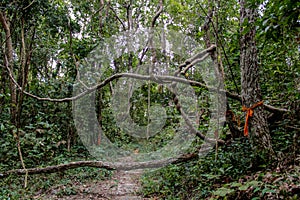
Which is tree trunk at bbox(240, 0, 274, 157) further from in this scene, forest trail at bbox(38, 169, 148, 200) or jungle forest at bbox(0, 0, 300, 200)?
forest trail at bbox(38, 169, 148, 200)

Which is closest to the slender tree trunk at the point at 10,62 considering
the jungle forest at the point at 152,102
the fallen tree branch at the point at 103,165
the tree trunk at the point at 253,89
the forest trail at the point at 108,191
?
the jungle forest at the point at 152,102

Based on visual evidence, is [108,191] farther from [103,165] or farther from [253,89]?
[253,89]

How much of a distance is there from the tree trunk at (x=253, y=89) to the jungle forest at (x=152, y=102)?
13 millimetres

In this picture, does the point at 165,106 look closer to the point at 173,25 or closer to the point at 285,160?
the point at 173,25

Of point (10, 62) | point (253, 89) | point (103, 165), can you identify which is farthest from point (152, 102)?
point (253, 89)

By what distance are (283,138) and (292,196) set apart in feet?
4.83

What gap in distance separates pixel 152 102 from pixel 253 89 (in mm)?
8363

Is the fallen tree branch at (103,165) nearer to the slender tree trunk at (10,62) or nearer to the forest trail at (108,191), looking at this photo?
the forest trail at (108,191)

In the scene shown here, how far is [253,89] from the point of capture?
3355 mm

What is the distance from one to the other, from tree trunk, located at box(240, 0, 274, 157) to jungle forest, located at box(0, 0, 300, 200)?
0.01m

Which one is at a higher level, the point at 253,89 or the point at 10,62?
the point at 10,62

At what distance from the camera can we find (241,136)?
4.45 metres

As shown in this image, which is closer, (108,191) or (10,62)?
(108,191)

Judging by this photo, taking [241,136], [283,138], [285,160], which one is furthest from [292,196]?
[241,136]
